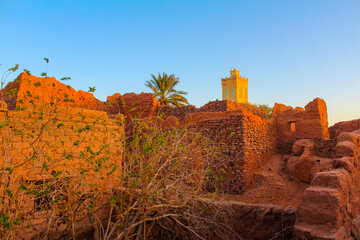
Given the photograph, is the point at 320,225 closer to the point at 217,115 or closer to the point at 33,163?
the point at 33,163

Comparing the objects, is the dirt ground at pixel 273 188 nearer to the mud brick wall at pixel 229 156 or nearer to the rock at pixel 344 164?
the mud brick wall at pixel 229 156

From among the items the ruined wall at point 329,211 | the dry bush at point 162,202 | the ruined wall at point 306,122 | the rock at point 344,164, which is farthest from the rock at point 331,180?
the ruined wall at point 306,122

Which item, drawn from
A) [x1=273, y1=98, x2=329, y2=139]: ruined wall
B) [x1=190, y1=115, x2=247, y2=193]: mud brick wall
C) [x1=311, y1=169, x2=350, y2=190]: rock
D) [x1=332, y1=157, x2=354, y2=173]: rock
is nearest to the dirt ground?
[x1=190, y1=115, x2=247, y2=193]: mud brick wall

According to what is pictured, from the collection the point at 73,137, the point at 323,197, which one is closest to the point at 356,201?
the point at 323,197

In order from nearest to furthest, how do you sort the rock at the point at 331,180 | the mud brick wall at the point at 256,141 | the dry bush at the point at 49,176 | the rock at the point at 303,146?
the rock at the point at 331,180, the dry bush at the point at 49,176, the mud brick wall at the point at 256,141, the rock at the point at 303,146

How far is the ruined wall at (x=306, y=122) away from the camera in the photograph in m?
10.4

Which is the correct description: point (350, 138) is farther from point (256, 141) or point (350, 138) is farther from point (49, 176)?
point (49, 176)

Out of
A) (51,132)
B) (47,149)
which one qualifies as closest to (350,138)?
(47,149)

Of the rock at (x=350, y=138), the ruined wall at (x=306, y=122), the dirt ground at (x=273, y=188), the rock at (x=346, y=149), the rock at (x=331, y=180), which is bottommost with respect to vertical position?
the dirt ground at (x=273, y=188)

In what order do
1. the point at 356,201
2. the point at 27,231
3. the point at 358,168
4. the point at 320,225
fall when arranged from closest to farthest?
1. the point at 320,225
2. the point at 356,201
3. the point at 27,231
4. the point at 358,168

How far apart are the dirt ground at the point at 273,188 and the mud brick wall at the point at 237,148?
0.92 feet

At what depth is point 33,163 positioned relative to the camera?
3.87m

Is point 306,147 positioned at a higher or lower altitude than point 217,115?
lower

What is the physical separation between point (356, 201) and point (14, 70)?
518 centimetres
